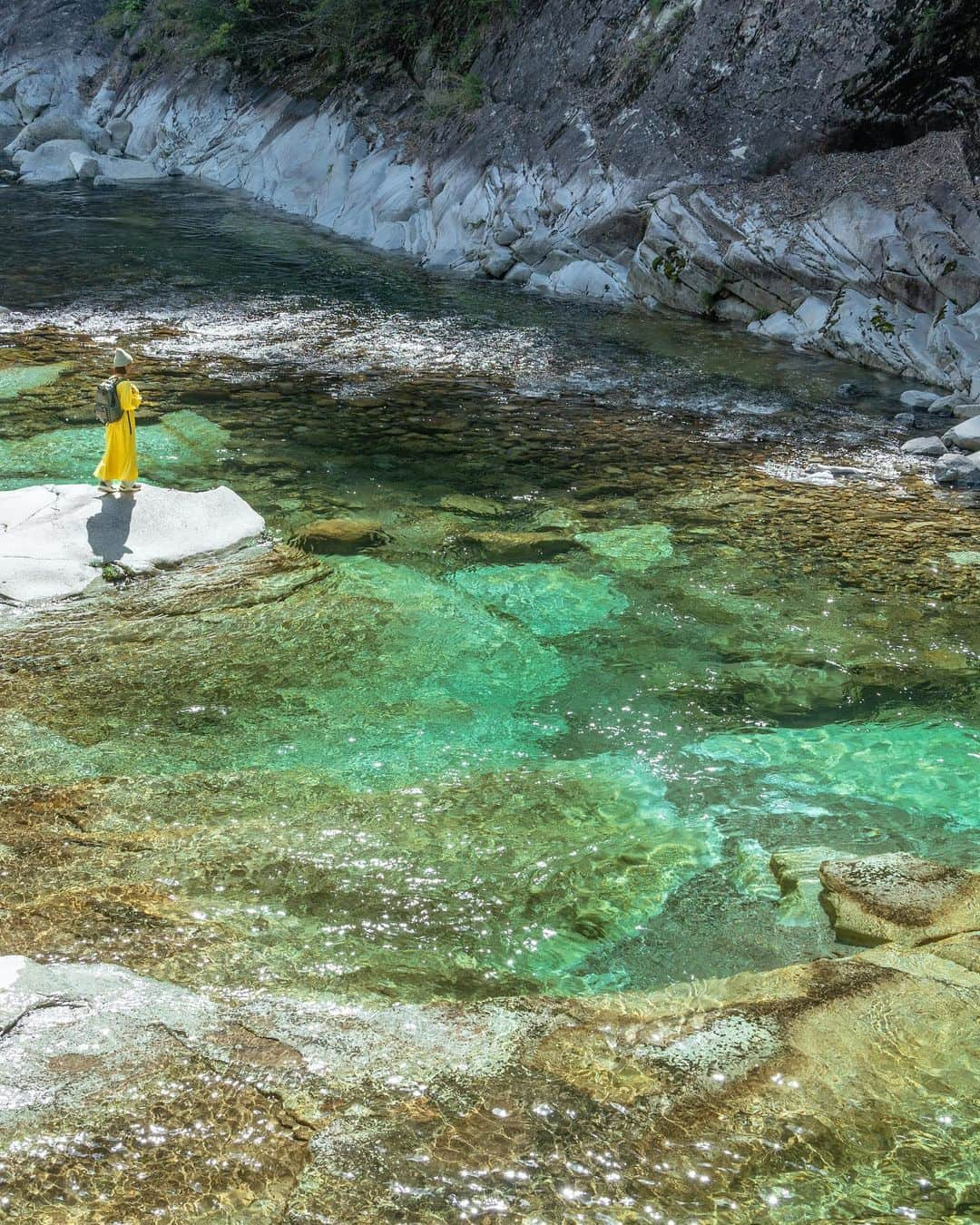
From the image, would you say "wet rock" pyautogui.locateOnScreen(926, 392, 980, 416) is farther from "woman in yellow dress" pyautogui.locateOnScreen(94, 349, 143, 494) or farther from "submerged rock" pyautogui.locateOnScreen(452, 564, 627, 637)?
"woman in yellow dress" pyautogui.locateOnScreen(94, 349, 143, 494)

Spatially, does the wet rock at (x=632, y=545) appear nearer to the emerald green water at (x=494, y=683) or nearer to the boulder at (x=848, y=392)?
the emerald green water at (x=494, y=683)

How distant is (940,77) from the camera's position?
1742cm

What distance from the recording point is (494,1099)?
3.91 m

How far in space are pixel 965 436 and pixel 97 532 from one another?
933 cm

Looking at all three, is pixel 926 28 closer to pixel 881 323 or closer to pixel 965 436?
pixel 881 323

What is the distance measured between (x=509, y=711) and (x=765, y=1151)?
3807 millimetres

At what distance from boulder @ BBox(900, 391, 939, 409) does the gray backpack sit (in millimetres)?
9927

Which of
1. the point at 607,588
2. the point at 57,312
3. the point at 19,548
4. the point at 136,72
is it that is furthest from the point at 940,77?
the point at 136,72

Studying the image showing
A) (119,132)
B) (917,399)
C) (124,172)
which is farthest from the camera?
(119,132)

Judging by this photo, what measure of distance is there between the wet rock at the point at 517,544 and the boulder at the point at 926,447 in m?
4.95

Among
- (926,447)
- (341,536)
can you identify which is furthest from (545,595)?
(926,447)

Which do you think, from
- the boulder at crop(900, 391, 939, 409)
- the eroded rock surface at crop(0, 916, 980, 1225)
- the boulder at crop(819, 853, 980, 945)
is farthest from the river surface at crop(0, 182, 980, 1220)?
the boulder at crop(900, 391, 939, 409)

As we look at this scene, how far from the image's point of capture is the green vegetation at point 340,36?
26.0m

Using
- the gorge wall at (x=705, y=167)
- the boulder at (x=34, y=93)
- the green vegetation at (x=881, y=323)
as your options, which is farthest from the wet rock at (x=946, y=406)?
the boulder at (x=34, y=93)
